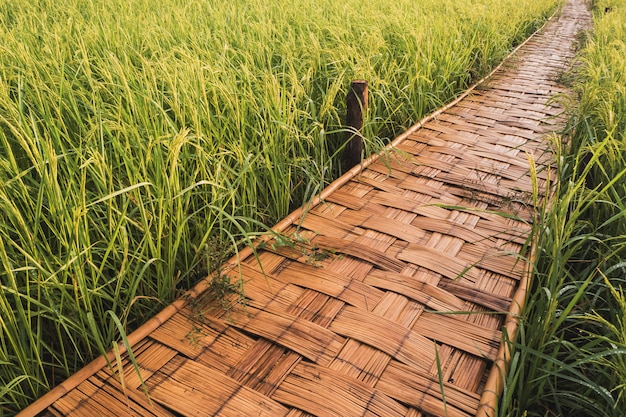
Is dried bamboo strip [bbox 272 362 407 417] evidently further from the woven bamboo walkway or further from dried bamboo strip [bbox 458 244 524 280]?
dried bamboo strip [bbox 458 244 524 280]

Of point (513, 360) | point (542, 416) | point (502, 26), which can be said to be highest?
point (502, 26)

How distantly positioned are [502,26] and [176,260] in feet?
13.3

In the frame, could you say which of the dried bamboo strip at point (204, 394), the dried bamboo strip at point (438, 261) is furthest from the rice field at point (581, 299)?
the dried bamboo strip at point (204, 394)

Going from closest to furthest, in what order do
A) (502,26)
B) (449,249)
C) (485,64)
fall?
(449,249)
(485,64)
(502,26)

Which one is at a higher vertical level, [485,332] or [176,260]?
[176,260]

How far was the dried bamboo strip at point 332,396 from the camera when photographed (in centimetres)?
109

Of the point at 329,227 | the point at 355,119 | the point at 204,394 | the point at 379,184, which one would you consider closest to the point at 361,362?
the point at 204,394

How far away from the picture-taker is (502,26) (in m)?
4.32

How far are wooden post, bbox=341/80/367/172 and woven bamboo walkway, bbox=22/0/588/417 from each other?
12cm

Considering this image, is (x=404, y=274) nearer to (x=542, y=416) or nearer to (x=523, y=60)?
(x=542, y=416)

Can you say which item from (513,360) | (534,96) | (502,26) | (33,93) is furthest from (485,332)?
(502,26)

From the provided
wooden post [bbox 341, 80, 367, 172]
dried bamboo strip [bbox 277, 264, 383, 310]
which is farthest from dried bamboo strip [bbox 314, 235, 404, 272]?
wooden post [bbox 341, 80, 367, 172]

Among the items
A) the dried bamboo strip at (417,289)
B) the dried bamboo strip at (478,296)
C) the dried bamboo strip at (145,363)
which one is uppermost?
the dried bamboo strip at (145,363)

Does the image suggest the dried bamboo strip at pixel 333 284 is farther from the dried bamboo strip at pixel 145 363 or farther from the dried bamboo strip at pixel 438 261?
the dried bamboo strip at pixel 145 363
